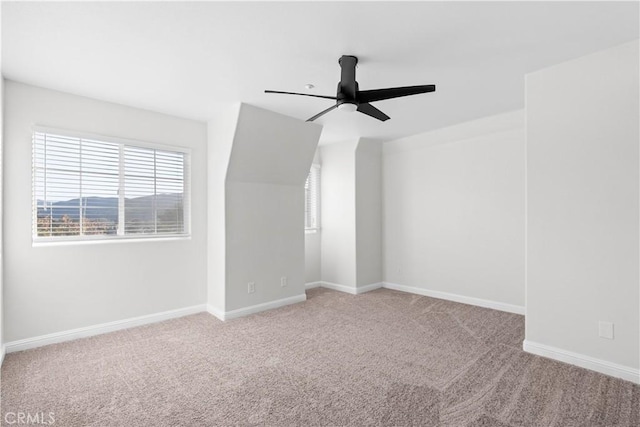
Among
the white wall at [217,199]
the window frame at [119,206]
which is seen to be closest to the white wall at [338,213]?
the white wall at [217,199]

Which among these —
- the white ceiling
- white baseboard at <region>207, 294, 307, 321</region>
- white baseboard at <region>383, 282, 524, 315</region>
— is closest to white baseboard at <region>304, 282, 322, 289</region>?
white baseboard at <region>207, 294, 307, 321</region>

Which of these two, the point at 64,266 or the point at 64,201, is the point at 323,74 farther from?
the point at 64,266

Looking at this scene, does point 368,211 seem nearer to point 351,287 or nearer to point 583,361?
point 351,287

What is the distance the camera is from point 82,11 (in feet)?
6.53

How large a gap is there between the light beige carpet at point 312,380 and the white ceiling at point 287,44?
2530 mm

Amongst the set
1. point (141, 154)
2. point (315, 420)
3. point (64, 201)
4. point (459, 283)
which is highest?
point (141, 154)

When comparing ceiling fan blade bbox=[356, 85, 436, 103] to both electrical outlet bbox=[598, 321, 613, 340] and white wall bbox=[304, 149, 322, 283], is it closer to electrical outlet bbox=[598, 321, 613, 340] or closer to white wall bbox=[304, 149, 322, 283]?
electrical outlet bbox=[598, 321, 613, 340]

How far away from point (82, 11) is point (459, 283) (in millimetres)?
4918

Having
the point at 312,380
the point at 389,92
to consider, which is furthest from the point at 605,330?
the point at 389,92

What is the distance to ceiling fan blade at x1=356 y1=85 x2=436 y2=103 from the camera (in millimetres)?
2447

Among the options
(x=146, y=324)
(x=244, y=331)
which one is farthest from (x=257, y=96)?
(x=146, y=324)

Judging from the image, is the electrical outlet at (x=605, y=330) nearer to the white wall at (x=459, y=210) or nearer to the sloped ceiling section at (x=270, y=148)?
the white wall at (x=459, y=210)

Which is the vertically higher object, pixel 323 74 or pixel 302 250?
pixel 323 74

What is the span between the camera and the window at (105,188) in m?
3.18
